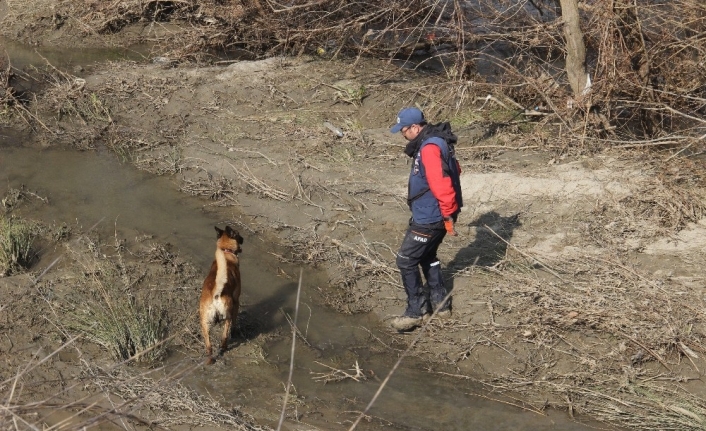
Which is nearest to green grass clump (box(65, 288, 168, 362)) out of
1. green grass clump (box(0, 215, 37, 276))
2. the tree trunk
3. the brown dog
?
the brown dog

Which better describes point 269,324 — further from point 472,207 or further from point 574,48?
point 574,48

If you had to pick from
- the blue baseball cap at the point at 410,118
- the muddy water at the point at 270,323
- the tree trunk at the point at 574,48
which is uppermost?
the blue baseball cap at the point at 410,118

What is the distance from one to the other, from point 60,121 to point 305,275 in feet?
18.2

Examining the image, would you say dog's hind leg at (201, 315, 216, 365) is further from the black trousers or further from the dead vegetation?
the dead vegetation

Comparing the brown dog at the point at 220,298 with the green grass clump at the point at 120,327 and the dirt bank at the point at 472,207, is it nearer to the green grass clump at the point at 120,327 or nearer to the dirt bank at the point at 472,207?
the green grass clump at the point at 120,327

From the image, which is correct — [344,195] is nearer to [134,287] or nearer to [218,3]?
[134,287]

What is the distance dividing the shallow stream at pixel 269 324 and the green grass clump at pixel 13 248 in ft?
0.76

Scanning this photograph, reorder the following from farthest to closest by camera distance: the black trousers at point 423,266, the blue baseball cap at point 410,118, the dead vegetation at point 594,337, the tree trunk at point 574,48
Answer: the tree trunk at point 574,48 < the black trousers at point 423,266 < the blue baseball cap at point 410,118 < the dead vegetation at point 594,337

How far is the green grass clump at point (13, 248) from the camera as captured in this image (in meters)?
8.42

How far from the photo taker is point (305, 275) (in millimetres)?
9094

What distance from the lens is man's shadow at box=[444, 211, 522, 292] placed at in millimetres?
8680

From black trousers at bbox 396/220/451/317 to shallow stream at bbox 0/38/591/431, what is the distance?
0.51 metres

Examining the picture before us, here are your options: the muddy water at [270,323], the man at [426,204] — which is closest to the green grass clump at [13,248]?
the muddy water at [270,323]

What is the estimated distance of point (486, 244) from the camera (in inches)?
357
